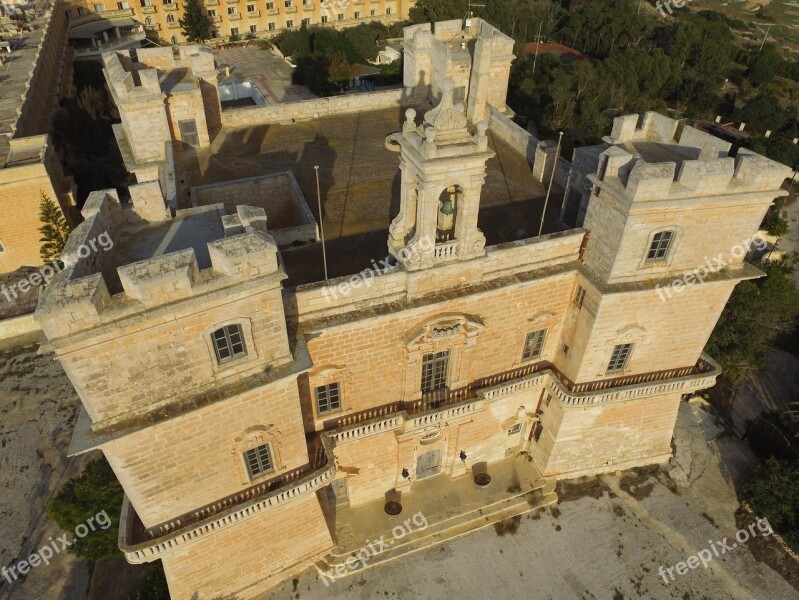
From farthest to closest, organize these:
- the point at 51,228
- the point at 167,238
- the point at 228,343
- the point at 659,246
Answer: the point at 51,228 → the point at 659,246 → the point at 167,238 → the point at 228,343

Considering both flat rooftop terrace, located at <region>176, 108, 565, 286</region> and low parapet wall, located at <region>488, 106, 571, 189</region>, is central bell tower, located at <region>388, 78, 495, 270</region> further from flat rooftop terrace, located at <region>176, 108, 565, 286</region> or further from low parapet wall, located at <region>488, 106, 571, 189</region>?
low parapet wall, located at <region>488, 106, 571, 189</region>

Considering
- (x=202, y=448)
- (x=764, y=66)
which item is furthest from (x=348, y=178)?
(x=764, y=66)

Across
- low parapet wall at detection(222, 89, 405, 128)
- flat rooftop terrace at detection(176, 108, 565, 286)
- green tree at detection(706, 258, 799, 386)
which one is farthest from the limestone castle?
green tree at detection(706, 258, 799, 386)

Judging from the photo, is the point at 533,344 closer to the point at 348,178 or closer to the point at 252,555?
the point at 348,178

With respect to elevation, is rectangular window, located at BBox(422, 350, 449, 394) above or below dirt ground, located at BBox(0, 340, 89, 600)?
above

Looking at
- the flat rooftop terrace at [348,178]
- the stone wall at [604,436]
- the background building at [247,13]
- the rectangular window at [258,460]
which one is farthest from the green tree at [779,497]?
the background building at [247,13]

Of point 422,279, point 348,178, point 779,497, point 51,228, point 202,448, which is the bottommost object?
point 779,497

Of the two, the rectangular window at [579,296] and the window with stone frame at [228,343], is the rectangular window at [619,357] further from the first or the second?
the window with stone frame at [228,343]
